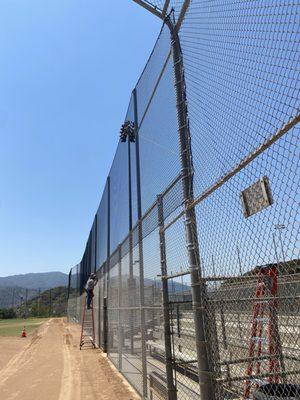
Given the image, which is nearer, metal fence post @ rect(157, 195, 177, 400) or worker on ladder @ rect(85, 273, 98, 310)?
metal fence post @ rect(157, 195, 177, 400)

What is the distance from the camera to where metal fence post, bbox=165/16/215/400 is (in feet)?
11.2

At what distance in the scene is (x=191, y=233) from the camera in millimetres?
3729

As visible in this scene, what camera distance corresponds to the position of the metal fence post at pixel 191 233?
341 cm

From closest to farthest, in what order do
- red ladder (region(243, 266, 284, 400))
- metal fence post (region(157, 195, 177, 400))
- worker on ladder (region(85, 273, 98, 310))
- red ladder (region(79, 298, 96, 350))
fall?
1. red ladder (region(243, 266, 284, 400))
2. metal fence post (region(157, 195, 177, 400))
3. red ladder (region(79, 298, 96, 350))
4. worker on ladder (region(85, 273, 98, 310))

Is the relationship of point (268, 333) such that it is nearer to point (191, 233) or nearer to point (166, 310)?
point (191, 233)

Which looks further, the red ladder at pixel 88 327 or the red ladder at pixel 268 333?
the red ladder at pixel 88 327

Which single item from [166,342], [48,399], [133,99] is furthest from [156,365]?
[133,99]

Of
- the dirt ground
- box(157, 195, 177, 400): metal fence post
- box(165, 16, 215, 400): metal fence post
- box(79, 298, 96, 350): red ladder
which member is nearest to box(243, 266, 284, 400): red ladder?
box(165, 16, 215, 400): metal fence post

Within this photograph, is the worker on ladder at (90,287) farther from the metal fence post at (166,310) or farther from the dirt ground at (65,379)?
the metal fence post at (166,310)

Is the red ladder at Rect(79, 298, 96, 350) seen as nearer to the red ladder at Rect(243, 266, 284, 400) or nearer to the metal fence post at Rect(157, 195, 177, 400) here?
the metal fence post at Rect(157, 195, 177, 400)

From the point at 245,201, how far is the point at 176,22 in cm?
247

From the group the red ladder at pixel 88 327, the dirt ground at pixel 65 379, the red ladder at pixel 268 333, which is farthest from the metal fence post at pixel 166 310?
the red ladder at pixel 88 327

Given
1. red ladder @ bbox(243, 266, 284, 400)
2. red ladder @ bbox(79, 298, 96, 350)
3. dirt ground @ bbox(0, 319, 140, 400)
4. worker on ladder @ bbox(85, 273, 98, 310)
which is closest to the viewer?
red ladder @ bbox(243, 266, 284, 400)

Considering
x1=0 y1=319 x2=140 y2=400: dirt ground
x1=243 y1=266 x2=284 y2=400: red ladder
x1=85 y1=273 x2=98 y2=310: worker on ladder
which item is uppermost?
x1=85 y1=273 x2=98 y2=310: worker on ladder
